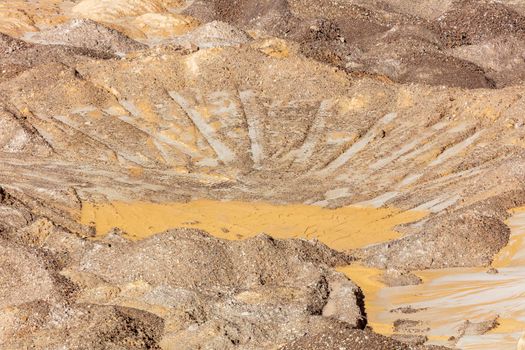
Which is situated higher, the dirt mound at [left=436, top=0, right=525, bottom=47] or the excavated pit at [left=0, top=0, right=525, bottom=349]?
the dirt mound at [left=436, top=0, right=525, bottom=47]

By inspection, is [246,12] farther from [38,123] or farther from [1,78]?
[38,123]

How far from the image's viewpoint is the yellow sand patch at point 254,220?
2048cm

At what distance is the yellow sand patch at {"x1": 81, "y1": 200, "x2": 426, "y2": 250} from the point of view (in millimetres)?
20484

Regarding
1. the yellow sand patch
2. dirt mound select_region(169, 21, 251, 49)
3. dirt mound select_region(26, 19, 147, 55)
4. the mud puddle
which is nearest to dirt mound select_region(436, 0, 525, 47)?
dirt mound select_region(169, 21, 251, 49)

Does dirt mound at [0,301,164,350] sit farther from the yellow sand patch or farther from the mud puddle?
the yellow sand patch

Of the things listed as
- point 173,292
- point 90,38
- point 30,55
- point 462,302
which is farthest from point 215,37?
point 462,302

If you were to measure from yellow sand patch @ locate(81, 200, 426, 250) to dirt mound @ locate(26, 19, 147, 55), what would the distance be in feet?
53.1

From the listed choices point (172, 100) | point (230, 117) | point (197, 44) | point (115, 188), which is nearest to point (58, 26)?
point (197, 44)

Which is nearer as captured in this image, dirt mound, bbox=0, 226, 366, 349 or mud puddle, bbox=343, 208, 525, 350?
mud puddle, bbox=343, 208, 525, 350

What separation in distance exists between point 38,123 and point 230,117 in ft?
22.2

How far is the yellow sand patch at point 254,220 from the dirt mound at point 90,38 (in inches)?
637

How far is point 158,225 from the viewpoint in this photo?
2102 cm

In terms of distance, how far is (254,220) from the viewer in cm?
2156

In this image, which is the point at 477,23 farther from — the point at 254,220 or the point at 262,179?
the point at 254,220
